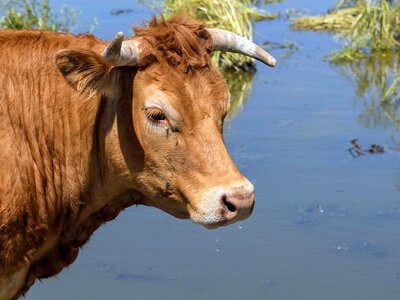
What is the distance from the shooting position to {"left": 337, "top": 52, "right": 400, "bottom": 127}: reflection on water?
43.2 ft

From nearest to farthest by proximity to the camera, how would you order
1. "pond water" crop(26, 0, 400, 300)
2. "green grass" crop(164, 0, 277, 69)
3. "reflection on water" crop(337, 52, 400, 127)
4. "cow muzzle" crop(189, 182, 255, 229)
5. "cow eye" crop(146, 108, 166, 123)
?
"cow muzzle" crop(189, 182, 255, 229) → "cow eye" crop(146, 108, 166, 123) → "pond water" crop(26, 0, 400, 300) → "reflection on water" crop(337, 52, 400, 127) → "green grass" crop(164, 0, 277, 69)

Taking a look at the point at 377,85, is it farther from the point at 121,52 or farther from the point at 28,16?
the point at 121,52

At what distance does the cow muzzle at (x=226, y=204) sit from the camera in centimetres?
643

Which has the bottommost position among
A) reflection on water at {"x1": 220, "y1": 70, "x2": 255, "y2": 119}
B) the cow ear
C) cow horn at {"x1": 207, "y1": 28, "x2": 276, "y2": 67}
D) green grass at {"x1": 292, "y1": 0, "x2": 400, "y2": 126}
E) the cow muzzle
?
green grass at {"x1": 292, "y1": 0, "x2": 400, "y2": 126}

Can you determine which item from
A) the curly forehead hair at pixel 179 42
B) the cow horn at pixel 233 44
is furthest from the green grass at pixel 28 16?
the curly forehead hair at pixel 179 42

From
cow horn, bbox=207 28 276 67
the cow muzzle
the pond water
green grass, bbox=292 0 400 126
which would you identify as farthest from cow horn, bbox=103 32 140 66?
green grass, bbox=292 0 400 126

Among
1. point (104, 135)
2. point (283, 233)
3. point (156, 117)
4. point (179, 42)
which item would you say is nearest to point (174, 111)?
point (156, 117)

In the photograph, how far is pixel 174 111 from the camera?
A: 21.7 ft

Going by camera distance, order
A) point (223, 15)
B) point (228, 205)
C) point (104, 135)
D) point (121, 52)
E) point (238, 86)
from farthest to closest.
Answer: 1. point (223, 15)
2. point (238, 86)
3. point (104, 135)
4. point (121, 52)
5. point (228, 205)

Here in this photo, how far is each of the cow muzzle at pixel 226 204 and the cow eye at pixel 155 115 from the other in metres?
0.48

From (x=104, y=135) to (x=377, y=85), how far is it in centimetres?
807

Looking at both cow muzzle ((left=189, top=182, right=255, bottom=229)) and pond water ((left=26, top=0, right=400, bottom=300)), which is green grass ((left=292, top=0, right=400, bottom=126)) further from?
cow muzzle ((left=189, top=182, right=255, bottom=229))

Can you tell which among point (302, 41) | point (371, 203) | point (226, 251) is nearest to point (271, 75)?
point (302, 41)

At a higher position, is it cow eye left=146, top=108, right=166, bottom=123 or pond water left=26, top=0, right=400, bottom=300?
cow eye left=146, top=108, right=166, bottom=123
